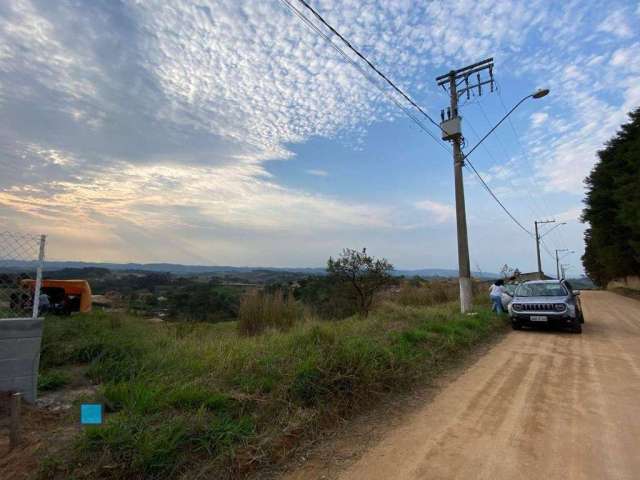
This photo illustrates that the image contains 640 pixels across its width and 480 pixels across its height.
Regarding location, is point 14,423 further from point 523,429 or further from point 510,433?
point 523,429

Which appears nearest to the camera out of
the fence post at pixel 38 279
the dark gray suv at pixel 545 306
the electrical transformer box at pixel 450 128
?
the fence post at pixel 38 279

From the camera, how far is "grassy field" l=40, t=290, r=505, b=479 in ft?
9.61

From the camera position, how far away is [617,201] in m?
27.5

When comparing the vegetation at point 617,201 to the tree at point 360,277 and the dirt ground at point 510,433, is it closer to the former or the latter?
the tree at point 360,277

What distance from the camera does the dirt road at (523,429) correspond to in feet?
10.5

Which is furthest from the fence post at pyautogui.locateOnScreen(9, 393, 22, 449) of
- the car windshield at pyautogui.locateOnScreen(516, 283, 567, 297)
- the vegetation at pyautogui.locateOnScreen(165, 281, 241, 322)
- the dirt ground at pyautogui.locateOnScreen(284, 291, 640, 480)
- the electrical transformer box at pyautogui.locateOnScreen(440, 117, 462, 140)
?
the electrical transformer box at pyautogui.locateOnScreen(440, 117, 462, 140)

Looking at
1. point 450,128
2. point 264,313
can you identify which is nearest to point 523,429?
point 264,313

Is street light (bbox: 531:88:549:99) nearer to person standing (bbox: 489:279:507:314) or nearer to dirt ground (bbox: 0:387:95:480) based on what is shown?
person standing (bbox: 489:279:507:314)

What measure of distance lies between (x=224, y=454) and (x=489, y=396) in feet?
12.2

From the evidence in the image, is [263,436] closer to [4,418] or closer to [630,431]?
[4,418]

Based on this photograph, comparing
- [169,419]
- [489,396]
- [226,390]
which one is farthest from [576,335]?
[169,419]

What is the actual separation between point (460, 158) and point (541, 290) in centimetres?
555

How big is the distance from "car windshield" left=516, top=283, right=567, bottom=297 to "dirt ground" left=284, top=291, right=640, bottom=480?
543 centimetres

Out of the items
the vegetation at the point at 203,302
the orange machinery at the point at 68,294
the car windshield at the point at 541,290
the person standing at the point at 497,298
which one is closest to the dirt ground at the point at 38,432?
the orange machinery at the point at 68,294
